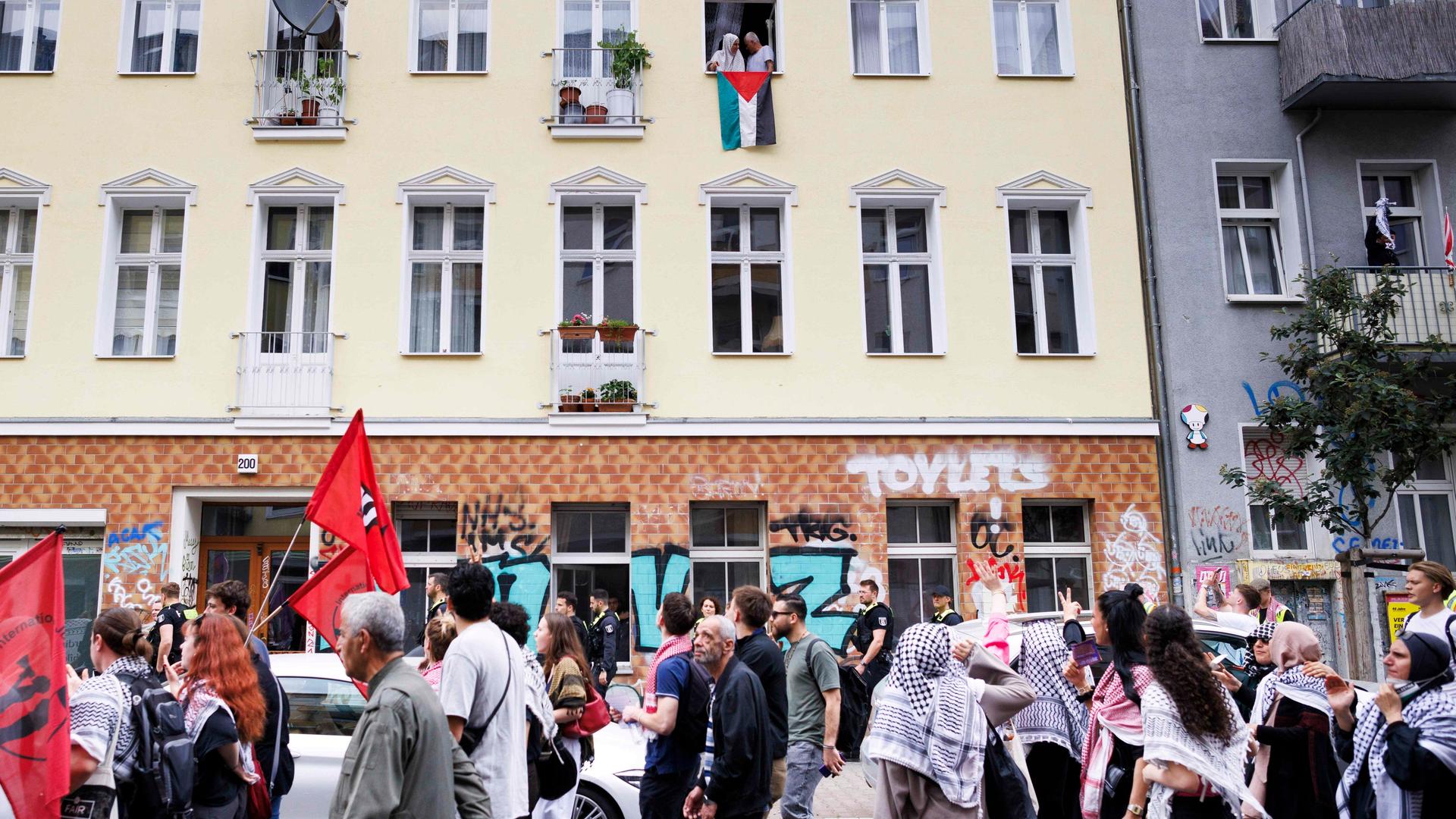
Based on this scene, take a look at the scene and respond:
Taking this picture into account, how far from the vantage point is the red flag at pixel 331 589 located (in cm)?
720

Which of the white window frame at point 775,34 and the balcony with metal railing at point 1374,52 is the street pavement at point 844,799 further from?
the balcony with metal railing at point 1374,52

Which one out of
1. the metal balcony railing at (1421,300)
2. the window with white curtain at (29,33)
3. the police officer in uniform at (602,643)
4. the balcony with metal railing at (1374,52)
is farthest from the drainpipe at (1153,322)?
the window with white curtain at (29,33)

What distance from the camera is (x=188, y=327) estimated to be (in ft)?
50.8

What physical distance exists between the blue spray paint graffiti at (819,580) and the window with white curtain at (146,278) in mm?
8590

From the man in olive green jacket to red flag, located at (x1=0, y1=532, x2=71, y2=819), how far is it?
1.65 metres

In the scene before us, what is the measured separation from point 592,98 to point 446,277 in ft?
10.5

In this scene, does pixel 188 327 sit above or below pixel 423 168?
below

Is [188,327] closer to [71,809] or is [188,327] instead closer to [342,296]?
[342,296]

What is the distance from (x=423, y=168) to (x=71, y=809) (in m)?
11.8

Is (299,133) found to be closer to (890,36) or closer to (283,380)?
(283,380)

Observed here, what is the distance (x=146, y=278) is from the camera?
52.5 ft

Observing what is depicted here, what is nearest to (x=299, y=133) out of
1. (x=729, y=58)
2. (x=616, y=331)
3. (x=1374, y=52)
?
(x=616, y=331)

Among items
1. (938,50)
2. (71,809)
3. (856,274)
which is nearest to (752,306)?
(856,274)

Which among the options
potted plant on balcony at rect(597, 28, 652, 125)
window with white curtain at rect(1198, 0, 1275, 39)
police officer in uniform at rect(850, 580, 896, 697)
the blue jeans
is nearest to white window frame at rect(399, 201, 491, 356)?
potted plant on balcony at rect(597, 28, 652, 125)
